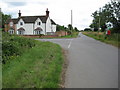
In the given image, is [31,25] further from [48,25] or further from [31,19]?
[48,25]

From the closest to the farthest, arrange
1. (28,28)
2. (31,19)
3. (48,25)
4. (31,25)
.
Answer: (31,25)
(28,28)
(31,19)
(48,25)

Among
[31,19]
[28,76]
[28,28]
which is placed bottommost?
[28,76]

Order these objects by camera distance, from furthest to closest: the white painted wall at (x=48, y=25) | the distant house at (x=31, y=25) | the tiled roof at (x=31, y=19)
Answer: the white painted wall at (x=48, y=25)
the tiled roof at (x=31, y=19)
the distant house at (x=31, y=25)

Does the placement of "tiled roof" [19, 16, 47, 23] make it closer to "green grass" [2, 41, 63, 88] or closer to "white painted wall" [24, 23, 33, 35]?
"white painted wall" [24, 23, 33, 35]

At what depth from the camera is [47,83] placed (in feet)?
19.2

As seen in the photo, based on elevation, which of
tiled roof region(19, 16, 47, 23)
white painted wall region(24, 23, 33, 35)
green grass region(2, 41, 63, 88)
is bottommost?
green grass region(2, 41, 63, 88)

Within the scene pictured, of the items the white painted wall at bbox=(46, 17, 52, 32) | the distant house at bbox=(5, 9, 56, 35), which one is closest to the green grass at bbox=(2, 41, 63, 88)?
the distant house at bbox=(5, 9, 56, 35)

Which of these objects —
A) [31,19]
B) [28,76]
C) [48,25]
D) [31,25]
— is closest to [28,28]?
[31,25]

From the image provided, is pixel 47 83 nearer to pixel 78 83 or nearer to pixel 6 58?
pixel 78 83

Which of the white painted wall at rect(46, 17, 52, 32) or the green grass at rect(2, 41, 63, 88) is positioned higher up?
the white painted wall at rect(46, 17, 52, 32)

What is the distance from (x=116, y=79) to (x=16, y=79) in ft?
11.8

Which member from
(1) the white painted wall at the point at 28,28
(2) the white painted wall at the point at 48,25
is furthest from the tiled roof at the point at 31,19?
(2) the white painted wall at the point at 48,25

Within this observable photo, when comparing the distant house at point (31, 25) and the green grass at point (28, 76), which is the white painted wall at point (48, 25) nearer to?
the distant house at point (31, 25)

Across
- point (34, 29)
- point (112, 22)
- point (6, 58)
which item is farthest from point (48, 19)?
point (6, 58)
